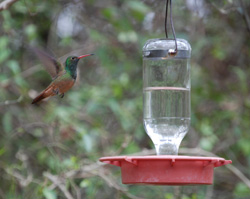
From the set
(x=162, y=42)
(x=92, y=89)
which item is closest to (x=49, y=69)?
(x=162, y=42)

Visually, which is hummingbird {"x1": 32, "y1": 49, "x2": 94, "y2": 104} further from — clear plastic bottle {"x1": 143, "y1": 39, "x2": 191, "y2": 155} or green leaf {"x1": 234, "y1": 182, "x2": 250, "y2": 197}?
green leaf {"x1": 234, "y1": 182, "x2": 250, "y2": 197}

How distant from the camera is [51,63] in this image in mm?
3008

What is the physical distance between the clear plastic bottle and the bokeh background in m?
0.77

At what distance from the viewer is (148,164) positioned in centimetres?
238

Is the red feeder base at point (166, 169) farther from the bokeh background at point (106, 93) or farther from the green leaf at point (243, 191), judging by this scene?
the green leaf at point (243, 191)

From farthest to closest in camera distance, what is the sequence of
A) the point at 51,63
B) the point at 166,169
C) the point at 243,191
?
the point at 243,191 < the point at 51,63 < the point at 166,169

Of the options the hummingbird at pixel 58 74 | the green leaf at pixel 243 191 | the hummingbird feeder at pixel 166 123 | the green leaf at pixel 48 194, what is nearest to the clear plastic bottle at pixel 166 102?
the hummingbird feeder at pixel 166 123

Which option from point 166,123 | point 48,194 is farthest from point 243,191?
point 48,194

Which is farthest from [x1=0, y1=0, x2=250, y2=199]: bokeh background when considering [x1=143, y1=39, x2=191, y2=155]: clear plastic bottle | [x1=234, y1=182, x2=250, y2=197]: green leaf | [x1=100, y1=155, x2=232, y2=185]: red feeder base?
[x1=100, y1=155, x2=232, y2=185]: red feeder base

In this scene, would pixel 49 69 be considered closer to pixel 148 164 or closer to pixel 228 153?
pixel 148 164

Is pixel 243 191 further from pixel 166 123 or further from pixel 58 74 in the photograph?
pixel 58 74

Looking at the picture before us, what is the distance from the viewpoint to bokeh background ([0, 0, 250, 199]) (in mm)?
4219

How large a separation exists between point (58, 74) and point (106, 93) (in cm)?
159

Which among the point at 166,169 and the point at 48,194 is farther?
the point at 48,194
